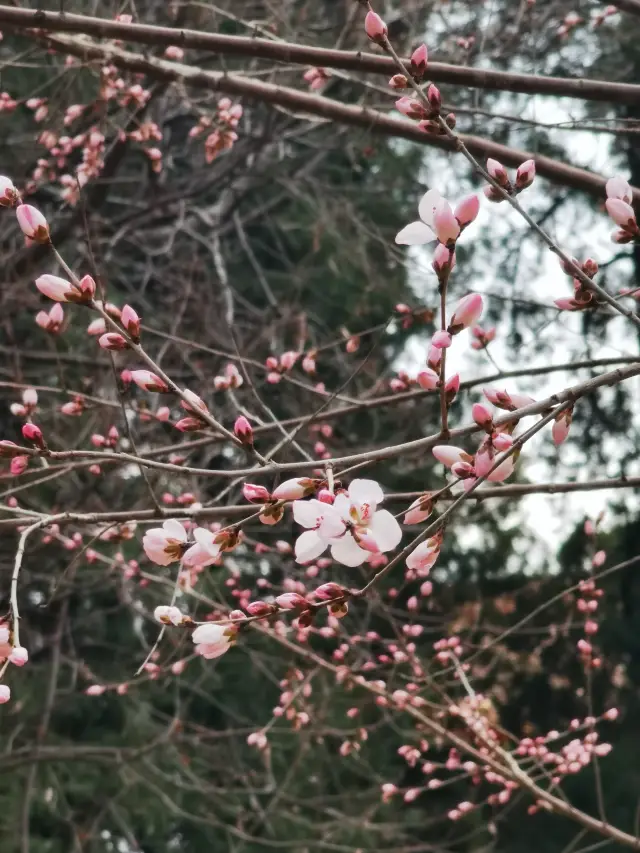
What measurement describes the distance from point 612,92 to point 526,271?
4.77 m

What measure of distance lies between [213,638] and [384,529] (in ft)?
0.99

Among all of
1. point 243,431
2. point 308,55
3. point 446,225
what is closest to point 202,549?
point 243,431

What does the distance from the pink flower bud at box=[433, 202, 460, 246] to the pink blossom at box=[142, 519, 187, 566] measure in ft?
1.64

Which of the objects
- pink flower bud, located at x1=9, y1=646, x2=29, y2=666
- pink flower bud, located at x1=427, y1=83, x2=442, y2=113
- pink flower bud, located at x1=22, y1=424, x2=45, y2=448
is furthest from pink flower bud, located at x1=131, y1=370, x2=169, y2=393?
pink flower bud, located at x1=427, y1=83, x2=442, y2=113

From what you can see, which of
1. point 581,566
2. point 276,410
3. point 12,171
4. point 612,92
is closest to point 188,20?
point 12,171

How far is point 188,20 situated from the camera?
430cm

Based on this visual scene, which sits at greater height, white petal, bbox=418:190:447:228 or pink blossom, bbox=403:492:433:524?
white petal, bbox=418:190:447:228

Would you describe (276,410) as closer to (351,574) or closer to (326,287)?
(351,574)

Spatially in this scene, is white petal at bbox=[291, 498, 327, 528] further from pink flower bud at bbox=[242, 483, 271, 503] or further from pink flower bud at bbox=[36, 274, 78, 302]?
pink flower bud at bbox=[36, 274, 78, 302]

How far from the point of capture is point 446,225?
40.3 inches

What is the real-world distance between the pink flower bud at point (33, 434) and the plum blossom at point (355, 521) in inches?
21.5

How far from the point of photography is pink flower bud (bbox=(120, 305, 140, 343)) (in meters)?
1.17

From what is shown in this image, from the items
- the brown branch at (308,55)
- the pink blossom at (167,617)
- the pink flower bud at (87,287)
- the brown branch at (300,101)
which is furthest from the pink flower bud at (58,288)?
the brown branch at (300,101)

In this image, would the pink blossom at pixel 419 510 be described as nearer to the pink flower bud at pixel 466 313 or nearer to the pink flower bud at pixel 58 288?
the pink flower bud at pixel 466 313
